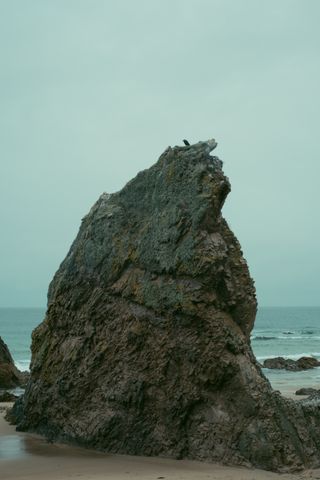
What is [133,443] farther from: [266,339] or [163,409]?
[266,339]

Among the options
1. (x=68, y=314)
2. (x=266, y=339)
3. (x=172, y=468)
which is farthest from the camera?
(x=266, y=339)

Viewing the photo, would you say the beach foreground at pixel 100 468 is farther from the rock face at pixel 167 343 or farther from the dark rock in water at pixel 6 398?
the dark rock in water at pixel 6 398

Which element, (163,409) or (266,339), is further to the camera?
(266,339)

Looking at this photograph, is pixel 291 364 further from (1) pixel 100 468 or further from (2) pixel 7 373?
(1) pixel 100 468

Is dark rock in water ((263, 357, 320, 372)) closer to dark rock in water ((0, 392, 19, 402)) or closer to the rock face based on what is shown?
dark rock in water ((0, 392, 19, 402))

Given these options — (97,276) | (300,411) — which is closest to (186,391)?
(300,411)

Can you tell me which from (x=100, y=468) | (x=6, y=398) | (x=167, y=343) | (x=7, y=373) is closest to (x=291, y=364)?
(x=7, y=373)

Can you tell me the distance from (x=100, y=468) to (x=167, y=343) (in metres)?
2.11

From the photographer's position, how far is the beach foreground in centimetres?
885

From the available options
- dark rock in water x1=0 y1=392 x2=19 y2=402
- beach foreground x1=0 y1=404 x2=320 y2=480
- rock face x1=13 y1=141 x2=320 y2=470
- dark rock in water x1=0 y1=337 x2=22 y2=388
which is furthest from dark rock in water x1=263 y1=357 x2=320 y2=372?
beach foreground x1=0 y1=404 x2=320 y2=480

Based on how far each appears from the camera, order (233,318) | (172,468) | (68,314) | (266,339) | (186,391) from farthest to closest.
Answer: (266,339) < (68,314) < (233,318) < (186,391) < (172,468)

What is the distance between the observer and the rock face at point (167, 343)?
9906 mm

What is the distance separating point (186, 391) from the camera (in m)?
10.1

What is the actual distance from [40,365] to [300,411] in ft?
15.3
